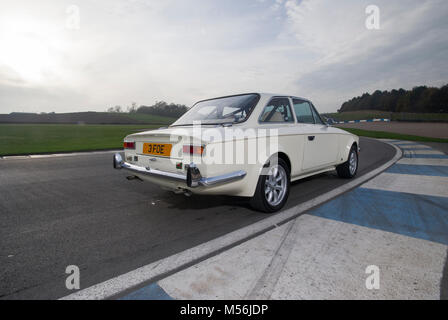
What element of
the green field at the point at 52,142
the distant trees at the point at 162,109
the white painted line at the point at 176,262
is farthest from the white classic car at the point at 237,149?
the distant trees at the point at 162,109

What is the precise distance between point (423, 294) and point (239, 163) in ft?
6.19

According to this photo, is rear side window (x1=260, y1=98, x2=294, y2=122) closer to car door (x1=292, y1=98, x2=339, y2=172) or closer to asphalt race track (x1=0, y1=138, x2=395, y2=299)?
car door (x1=292, y1=98, x2=339, y2=172)

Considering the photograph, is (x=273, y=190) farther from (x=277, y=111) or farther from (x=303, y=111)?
(x=303, y=111)

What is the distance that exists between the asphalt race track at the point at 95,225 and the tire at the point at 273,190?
0.16 meters

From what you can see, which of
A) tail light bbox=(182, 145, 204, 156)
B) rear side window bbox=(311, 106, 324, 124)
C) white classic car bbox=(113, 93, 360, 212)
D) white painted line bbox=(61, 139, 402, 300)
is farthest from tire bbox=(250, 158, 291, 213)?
rear side window bbox=(311, 106, 324, 124)

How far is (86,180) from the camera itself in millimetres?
5262

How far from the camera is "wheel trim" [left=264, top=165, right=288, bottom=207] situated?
332 centimetres

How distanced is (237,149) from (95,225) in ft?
6.18
